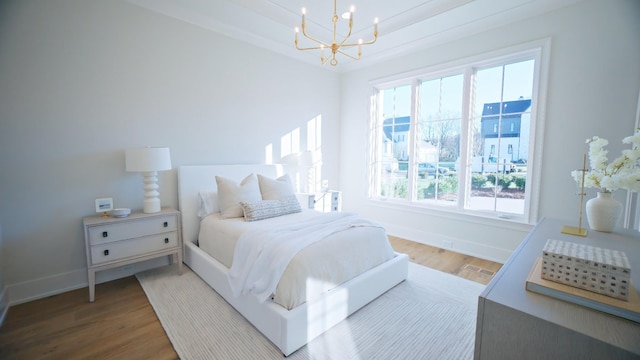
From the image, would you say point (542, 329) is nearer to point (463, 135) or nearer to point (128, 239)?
point (128, 239)

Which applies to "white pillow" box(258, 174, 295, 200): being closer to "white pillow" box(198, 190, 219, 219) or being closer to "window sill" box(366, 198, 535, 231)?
"white pillow" box(198, 190, 219, 219)

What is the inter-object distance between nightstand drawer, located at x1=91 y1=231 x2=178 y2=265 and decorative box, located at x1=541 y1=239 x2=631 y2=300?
2971 millimetres

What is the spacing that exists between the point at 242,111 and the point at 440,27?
2771 millimetres

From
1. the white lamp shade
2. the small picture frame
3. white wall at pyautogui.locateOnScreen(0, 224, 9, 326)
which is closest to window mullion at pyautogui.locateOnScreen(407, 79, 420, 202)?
the white lamp shade

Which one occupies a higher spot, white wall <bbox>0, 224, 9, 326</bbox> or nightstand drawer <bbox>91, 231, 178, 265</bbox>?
nightstand drawer <bbox>91, 231, 178, 265</bbox>

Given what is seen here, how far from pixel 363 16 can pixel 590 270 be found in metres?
3.20

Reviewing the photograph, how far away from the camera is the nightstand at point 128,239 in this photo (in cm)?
231

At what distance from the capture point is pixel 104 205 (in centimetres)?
264

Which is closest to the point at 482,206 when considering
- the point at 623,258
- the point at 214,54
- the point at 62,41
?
the point at 623,258

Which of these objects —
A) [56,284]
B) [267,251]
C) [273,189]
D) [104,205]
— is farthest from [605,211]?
[56,284]

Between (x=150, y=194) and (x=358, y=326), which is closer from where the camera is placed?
(x=358, y=326)

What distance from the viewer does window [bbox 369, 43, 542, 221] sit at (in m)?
3.17

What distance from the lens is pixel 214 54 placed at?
3293 millimetres

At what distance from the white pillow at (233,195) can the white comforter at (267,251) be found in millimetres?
627
